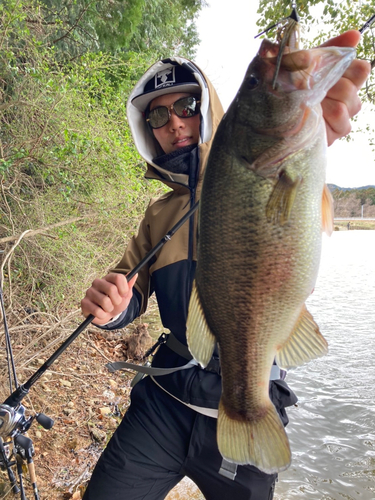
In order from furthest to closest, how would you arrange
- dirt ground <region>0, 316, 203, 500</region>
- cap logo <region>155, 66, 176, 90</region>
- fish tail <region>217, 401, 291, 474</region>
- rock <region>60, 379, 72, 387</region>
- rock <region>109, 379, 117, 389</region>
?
rock <region>109, 379, 117, 389</region>
rock <region>60, 379, 72, 387</region>
dirt ground <region>0, 316, 203, 500</region>
cap logo <region>155, 66, 176, 90</region>
fish tail <region>217, 401, 291, 474</region>

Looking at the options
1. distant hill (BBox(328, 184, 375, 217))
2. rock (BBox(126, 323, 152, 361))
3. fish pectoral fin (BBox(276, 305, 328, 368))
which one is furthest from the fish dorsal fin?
distant hill (BBox(328, 184, 375, 217))

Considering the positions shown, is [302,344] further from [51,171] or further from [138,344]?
[138,344]

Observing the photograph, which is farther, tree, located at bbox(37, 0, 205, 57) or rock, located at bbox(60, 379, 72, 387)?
tree, located at bbox(37, 0, 205, 57)

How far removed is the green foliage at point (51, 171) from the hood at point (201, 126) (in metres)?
2.73

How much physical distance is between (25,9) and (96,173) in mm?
2658

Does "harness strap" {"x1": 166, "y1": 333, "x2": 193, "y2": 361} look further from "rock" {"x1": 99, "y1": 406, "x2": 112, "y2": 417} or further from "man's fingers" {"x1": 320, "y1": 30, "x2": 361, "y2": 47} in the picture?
"rock" {"x1": 99, "y1": 406, "x2": 112, "y2": 417}

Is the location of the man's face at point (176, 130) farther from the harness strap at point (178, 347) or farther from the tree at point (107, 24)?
the tree at point (107, 24)

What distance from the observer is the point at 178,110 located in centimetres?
246

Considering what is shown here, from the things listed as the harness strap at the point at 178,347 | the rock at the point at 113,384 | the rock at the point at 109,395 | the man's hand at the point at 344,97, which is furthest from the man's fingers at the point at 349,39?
the rock at the point at 113,384

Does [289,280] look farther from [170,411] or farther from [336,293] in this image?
[336,293]

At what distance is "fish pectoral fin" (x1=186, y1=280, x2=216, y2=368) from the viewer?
1382mm

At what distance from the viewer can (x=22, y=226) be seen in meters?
5.42

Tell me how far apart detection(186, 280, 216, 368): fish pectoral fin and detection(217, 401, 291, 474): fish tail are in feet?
0.80

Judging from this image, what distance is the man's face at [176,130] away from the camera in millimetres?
2447
